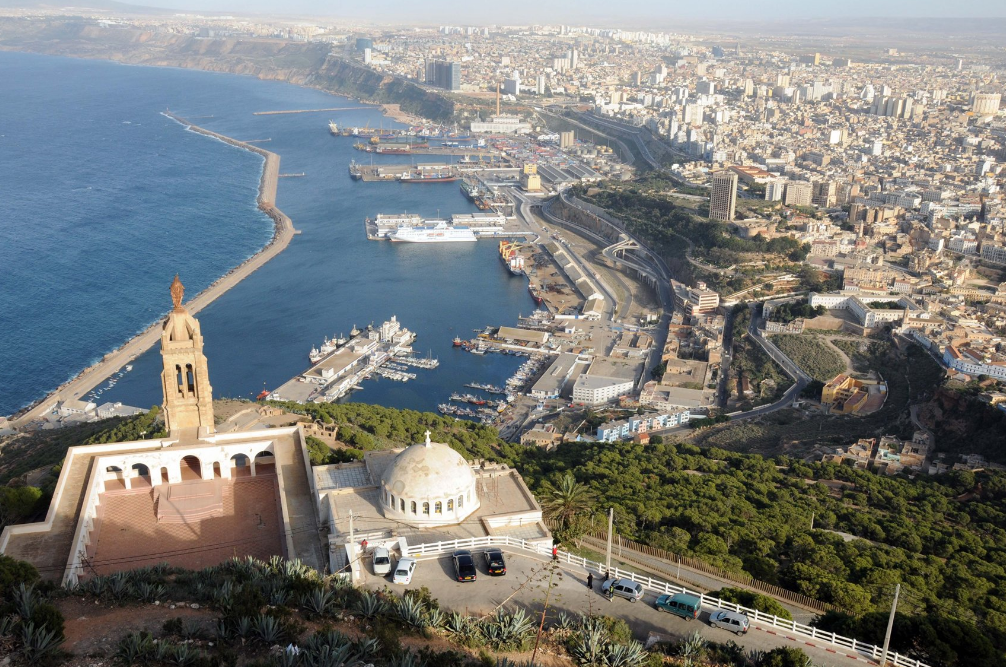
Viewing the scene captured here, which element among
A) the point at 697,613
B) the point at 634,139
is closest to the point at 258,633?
the point at 697,613

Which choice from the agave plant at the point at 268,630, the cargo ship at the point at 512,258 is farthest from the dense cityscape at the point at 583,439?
the cargo ship at the point at 512,258

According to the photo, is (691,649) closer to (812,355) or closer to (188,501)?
(188,501)

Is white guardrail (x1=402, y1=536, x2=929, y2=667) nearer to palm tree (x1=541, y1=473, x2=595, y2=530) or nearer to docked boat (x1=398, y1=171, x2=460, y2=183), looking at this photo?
palm tree (x1=541, y1=473, x2=595, y2=530)

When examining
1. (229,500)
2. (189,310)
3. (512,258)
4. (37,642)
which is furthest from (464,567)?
(512,258)

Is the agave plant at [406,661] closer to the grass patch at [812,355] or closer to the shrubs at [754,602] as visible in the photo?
the shrubs at [754,602]

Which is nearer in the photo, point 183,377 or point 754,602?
point 754,602
